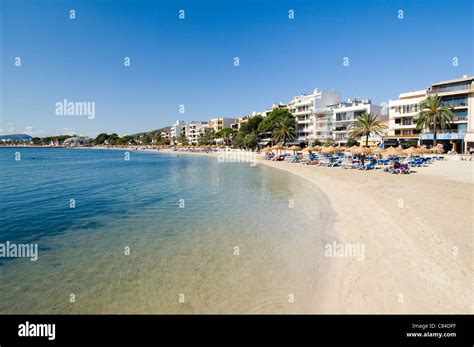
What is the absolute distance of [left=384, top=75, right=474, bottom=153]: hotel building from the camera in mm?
45406

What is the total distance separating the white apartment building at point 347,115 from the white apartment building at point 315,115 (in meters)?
2.31

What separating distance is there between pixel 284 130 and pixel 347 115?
48.0ft

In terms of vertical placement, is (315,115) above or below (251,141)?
above

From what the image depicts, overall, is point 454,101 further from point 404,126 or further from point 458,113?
point 404,126

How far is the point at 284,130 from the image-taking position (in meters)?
68.6

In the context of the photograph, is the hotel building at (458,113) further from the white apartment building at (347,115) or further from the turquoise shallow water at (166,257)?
the turquoise shallow water at (166,257)

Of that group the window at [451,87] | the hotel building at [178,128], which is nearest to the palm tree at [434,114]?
the window at [451,87]

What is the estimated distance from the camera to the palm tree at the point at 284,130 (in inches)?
2713
